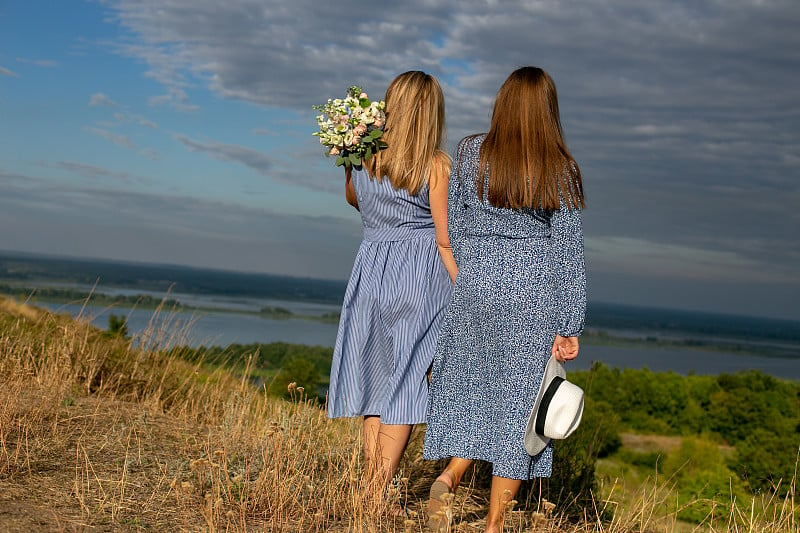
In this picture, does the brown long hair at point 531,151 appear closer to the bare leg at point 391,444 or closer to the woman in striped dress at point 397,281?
the woman in striped dress at point 397,281

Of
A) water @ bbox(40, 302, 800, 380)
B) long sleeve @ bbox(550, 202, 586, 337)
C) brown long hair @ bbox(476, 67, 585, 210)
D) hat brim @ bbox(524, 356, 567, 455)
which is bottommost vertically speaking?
water @ bbox(40, 302, 800, 380)

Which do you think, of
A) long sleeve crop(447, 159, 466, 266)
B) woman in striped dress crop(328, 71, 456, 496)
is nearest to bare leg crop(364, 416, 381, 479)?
woman in striped dress crop(328, 71, 456, 496)

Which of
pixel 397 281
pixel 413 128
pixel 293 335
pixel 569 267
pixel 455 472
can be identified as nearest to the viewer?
pixel 569 267

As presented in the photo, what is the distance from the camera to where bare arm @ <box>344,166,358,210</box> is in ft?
13.2

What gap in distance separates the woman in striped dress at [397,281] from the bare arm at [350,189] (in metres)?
0.08

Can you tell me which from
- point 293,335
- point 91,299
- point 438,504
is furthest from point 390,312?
point 293,335

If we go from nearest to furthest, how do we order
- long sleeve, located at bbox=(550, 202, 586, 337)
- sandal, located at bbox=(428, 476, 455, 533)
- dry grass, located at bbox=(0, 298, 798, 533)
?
long sleeve, located at bbox=(550, 202, 586, 337) → sandal, located at bbox=(428, 476, 455, 533) → dry grass, located at bbox=(0, 298, 798, 533)

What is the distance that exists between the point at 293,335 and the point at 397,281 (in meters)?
66.4

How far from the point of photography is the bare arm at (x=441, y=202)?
3697 millimetres

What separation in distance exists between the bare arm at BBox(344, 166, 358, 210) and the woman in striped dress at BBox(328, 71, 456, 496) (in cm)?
8

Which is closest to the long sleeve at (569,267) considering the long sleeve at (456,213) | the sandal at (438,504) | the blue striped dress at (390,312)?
the long sleeve at (456,213)

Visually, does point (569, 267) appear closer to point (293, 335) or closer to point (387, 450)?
point (387, 450)

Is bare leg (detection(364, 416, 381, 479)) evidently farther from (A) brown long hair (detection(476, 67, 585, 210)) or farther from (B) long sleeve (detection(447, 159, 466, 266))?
(A) brown long hair (detection(476, 67, 585, 210))

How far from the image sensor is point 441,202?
3713mm
